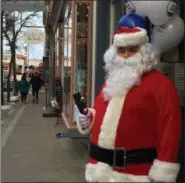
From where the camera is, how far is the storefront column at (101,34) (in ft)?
28.6

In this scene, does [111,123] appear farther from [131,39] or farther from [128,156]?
[131,39]

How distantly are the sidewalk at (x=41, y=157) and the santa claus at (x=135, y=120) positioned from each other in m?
3.45

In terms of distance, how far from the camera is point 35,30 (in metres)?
28.4

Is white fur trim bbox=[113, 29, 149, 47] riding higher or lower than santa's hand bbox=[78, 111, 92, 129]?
higher

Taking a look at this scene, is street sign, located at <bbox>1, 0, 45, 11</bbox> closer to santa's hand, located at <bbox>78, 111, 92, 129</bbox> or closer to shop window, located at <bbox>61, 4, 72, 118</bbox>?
shop window, located at <bbox>61, 4, 72, 118</bbox>

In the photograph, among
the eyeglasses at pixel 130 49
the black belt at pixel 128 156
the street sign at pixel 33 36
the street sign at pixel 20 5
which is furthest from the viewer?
the street sign at pixel 33 36

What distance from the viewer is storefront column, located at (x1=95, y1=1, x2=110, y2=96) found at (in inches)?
343

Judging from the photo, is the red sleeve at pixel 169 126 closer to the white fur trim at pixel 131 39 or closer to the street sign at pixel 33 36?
the white fur trim at pixel 131 39

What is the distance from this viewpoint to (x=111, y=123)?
3250 millimetres

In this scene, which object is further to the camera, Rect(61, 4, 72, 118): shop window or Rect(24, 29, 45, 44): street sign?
Rect(24, 29, 45, 44): street sign

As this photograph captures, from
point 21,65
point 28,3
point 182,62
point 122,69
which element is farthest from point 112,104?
point 21,65

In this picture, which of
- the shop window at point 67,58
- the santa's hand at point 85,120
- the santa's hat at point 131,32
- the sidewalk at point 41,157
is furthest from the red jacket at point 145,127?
the shop window at point 67,58

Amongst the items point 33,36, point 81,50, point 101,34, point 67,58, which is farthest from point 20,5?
point 101,34

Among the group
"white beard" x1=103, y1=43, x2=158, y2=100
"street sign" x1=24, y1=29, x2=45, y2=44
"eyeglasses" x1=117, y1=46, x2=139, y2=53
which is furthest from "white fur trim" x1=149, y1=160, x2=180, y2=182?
"street sign" x1=24, y1=29, x2=45, y2=44
